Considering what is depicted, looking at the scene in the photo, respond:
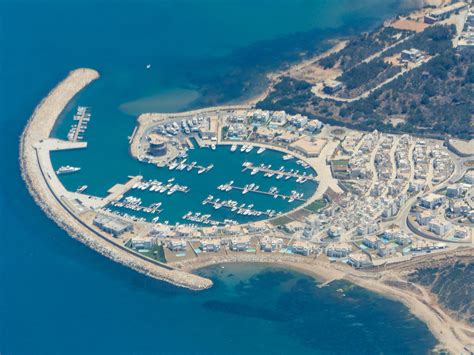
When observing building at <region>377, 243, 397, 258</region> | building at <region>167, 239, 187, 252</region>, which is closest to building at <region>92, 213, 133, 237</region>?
building at <region>167, 239, 187, 252</region>

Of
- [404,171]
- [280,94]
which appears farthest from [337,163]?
[280,94]

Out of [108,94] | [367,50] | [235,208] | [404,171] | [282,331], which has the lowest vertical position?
[282,331]

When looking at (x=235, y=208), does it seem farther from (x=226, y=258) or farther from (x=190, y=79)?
(x=190, y=79)

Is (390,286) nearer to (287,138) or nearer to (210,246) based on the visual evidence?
(210,246)

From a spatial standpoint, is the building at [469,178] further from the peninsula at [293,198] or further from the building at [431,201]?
the building at [431,201]

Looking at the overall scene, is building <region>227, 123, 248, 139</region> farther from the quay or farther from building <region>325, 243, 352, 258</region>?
building <region>325, 243, 352, 258</region>

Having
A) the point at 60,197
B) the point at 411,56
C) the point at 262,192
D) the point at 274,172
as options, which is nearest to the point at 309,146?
the point at 274,172
